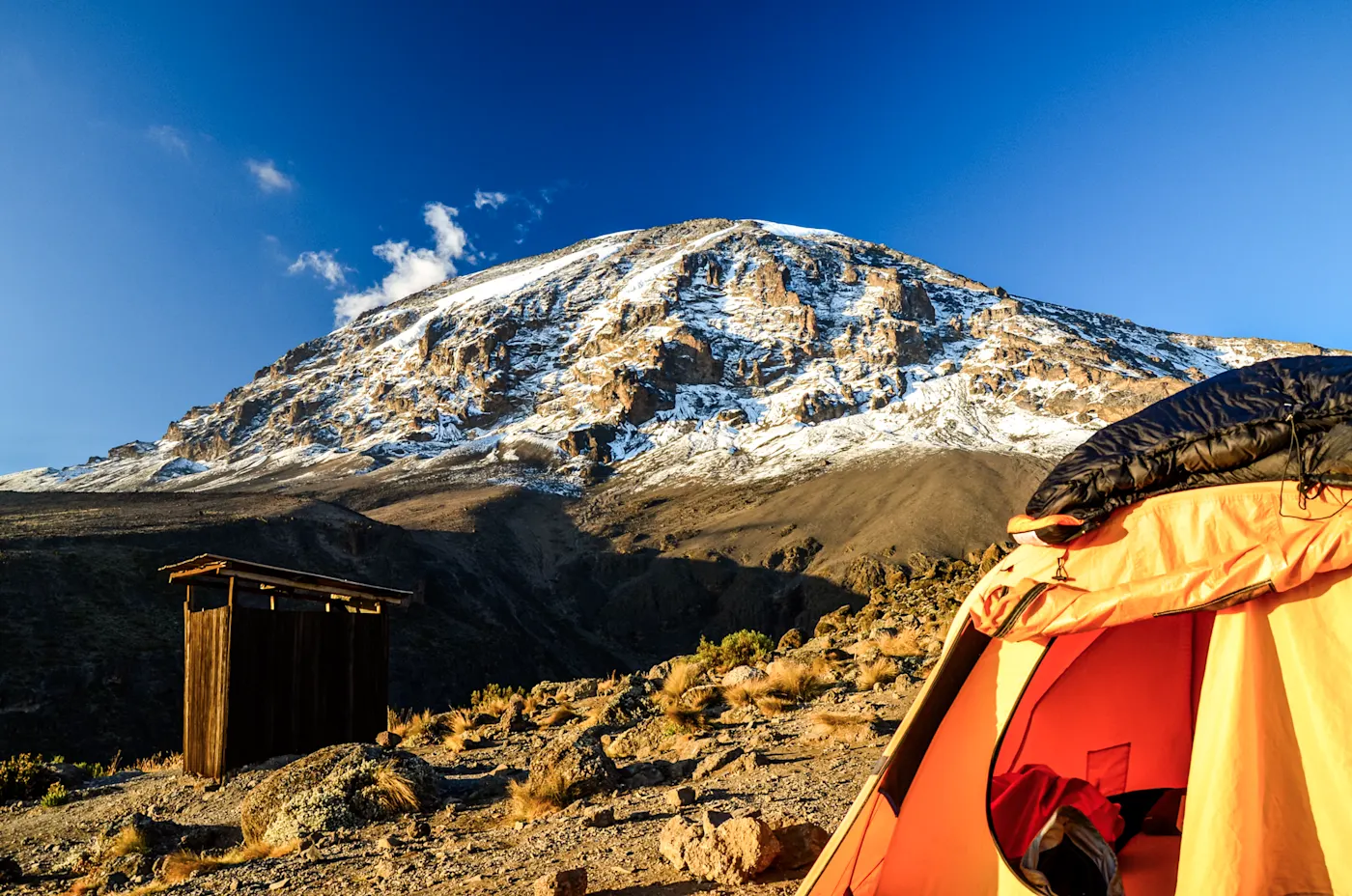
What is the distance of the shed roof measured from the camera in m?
9.88

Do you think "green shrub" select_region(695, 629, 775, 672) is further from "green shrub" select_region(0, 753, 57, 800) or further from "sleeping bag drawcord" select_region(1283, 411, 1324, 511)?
"sleeping bag drawcord" select_region(1283, 411, 1324, 511)

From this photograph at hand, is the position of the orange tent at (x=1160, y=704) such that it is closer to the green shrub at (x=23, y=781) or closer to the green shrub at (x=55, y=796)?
the green shrub at (x=55, y=796)

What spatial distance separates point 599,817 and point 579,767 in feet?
3.33

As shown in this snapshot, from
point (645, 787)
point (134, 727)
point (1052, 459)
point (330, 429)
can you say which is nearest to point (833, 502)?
point (1052, 459)

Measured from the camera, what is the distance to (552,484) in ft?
212

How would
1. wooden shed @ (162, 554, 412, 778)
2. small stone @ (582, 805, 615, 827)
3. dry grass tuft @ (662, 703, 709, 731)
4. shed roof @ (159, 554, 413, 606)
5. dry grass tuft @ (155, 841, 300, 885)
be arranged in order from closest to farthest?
1. small stone @ (582, 805, 615, 827)
2. dry grass tuft @ (155, 841, 300, 885)
3. dry grass tuft @ (662, 703, 709, 731)
4. wooden shed @ (162, 554, 412, 778)
5. shed roof @ (159, 554, 413, 606)

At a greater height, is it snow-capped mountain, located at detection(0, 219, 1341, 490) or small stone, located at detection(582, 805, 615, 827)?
snow-capped mountain, located at detection(0, 219, 1341, 490)

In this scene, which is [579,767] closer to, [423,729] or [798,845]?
[798,845]

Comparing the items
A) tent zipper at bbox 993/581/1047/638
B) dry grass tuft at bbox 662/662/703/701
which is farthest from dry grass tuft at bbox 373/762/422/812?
tent zipper at bbox 993/581/1047/638

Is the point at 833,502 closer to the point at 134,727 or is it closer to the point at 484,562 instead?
the point at 484,562

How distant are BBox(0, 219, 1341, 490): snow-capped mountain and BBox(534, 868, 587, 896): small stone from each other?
58743 mm

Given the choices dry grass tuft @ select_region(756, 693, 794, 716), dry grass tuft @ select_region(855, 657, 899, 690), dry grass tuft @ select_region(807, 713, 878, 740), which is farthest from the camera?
dry grass tuft @ select_region(855, 657, 899, 690)

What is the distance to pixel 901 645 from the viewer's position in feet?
34.6

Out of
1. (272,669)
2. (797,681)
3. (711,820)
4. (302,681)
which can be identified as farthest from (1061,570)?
(302,681)
